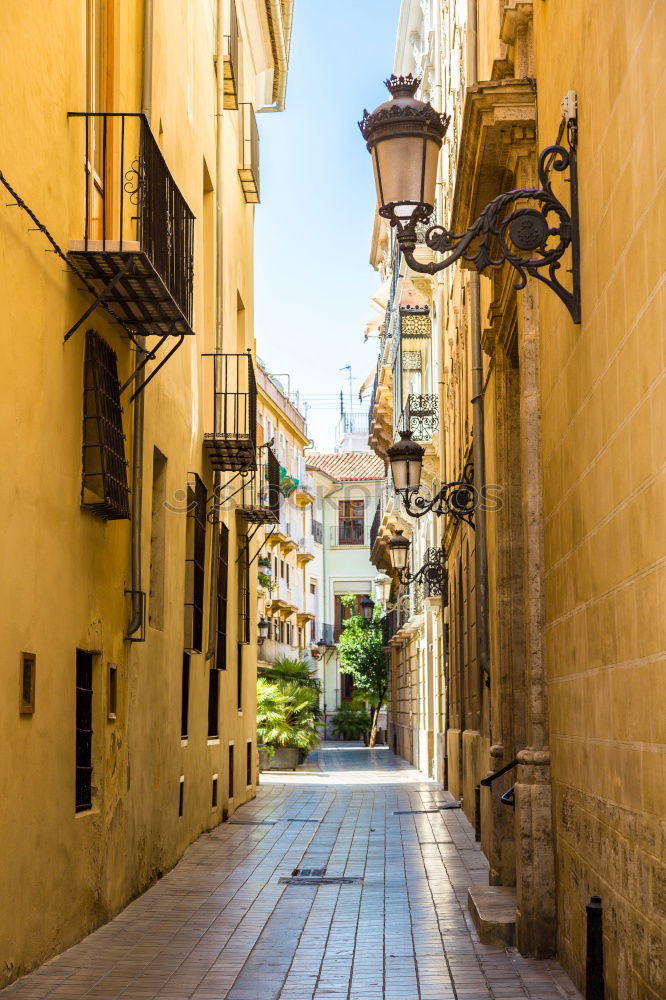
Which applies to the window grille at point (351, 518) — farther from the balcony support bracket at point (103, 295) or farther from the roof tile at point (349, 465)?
the balcony support bracket at point (103, 295)

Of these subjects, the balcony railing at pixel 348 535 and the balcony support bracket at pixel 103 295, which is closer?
the balcony support bracket at pixel 103 295

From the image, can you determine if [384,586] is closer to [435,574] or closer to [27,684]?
[435,574]

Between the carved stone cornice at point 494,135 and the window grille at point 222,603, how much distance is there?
8721 mm

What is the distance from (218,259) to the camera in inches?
709

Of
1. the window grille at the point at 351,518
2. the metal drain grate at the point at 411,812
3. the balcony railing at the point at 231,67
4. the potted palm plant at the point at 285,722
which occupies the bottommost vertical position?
the metal drain grate at the point at 411,812

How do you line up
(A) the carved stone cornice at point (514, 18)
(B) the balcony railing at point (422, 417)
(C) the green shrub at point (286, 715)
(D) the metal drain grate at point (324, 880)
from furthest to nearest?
1. (C) the green shrub at point (286, 715)
2. (B) the balcony railing at point (422, 417)
3. (D) the metal drain grate at point (324, 880)
4. (A) the carved stone cornice at point (514, 18)

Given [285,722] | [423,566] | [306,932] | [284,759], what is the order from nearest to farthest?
[306,932] → [423,566] → [285,722] → [284,759]

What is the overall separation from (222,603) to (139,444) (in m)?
7.54

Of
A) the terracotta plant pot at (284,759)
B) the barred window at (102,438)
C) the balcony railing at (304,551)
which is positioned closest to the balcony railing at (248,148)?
the barred window at (102,438)

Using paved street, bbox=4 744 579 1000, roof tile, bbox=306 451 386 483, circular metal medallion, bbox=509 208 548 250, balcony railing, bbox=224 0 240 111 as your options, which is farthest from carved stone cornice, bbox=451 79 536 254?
roof tile, bbox=306 451 386 483

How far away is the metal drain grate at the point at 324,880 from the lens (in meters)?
12.3

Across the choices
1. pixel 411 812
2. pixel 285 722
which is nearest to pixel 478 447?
pixel 411 812

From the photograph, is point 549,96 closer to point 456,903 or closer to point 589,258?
point 589,258

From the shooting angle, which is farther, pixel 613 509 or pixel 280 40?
pixel 280 40
